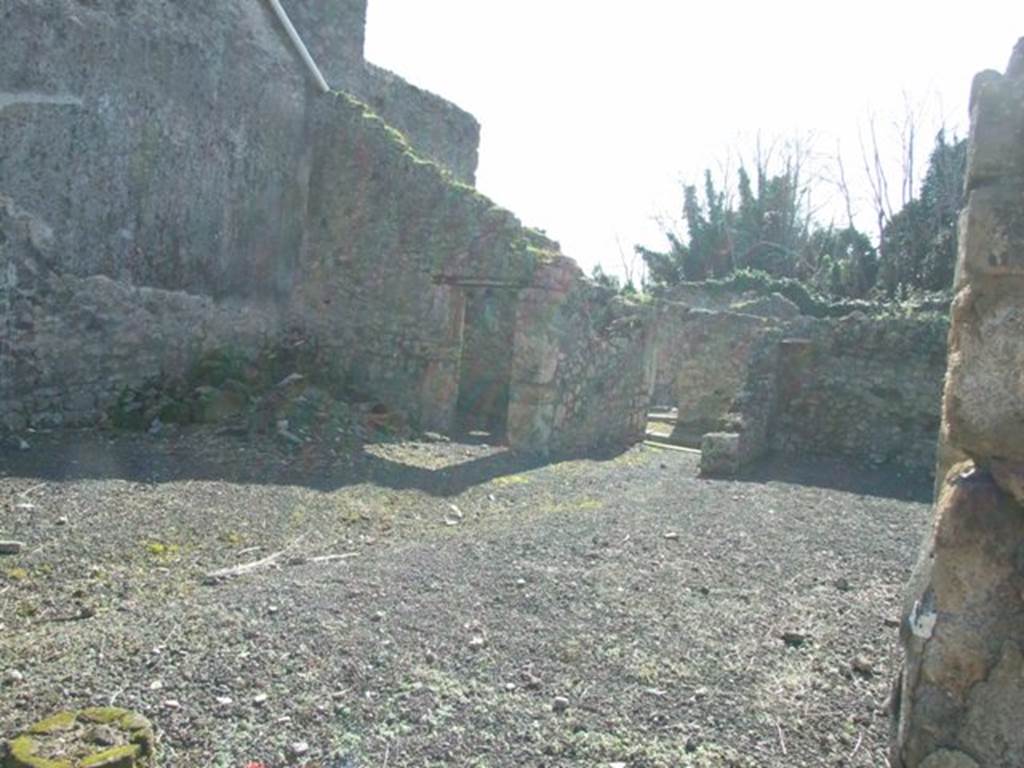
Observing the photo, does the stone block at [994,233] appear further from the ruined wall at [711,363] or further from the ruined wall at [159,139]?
the ruined wall at [711,363]

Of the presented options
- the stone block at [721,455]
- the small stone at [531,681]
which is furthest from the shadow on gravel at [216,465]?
the small stone at [531,681]

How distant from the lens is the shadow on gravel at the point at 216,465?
7238mm

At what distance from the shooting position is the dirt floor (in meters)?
2.93

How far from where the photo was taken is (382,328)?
39.0ft

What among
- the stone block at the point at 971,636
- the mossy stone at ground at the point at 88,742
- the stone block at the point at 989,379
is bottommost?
the mossy stone at ground at the point at 88,742

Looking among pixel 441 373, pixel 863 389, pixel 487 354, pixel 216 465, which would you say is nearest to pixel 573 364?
pixel 441 373

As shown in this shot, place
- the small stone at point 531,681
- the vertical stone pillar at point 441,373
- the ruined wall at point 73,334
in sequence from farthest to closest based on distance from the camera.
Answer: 1. the vertical stone pillar at point 441,373
2. the ruined wall at point 73,334
3. the small stone at point 531,681

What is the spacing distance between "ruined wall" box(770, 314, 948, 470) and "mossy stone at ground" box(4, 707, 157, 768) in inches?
395

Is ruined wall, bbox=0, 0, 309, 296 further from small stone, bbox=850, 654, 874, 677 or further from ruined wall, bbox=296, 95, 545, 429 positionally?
small stone, bbox=850, 654, 874, 677

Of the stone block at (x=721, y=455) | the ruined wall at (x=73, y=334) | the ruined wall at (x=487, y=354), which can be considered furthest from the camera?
the ruined wall at (x=487, y=354)

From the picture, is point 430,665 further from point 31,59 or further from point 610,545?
point 31,59

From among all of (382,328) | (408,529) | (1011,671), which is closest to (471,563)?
(408,529)

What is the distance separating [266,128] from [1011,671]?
11.4 meters

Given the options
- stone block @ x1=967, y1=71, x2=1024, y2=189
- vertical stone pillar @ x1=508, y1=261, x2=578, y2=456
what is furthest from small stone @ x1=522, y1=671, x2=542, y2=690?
vertical stone pillar @ x1=508, y1=261, x2=578, y2=456
